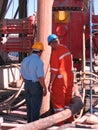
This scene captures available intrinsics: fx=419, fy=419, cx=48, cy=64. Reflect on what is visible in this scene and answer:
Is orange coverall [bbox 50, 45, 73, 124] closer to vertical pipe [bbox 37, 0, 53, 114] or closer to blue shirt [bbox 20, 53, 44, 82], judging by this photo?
blue shirt [bbox 20, 53, 44, 82]

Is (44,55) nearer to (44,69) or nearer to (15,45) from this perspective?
(44,69)

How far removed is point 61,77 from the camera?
792 centimetres

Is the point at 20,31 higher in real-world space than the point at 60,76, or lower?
higher

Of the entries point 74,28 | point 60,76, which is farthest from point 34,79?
point 74,28

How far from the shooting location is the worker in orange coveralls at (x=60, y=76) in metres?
7.88

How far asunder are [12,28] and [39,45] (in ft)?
9.61

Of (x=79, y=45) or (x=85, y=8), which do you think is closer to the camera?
(x=79, y=45)

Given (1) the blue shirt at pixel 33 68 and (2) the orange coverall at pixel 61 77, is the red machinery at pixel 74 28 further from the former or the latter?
(1) the blue shirt at pixel 33 68

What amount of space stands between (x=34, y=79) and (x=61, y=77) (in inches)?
20.4

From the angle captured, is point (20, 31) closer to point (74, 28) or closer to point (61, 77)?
point (74, 28)

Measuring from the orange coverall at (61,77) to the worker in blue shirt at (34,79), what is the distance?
0.26 m

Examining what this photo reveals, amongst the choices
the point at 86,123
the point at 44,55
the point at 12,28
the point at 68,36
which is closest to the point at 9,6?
the point at 12,28

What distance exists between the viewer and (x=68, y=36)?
9812mm

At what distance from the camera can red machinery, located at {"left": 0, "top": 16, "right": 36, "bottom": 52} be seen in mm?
10391
